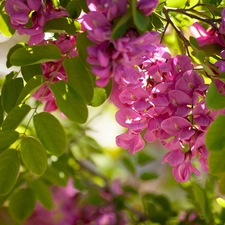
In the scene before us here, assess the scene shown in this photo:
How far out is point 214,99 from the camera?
26.4 inches

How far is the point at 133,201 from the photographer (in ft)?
5.41

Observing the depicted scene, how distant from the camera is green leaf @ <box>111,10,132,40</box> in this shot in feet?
2.00

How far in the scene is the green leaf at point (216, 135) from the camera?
0.66 metres

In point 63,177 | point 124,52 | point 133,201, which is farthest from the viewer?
point 133,201

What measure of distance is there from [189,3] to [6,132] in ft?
1.14

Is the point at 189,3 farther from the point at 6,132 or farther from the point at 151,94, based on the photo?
the point at 6,132

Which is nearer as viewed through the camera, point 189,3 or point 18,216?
point 189,3

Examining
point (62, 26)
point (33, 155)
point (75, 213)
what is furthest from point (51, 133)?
point (75, 213)

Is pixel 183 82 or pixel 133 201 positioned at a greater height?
pixel 183 82

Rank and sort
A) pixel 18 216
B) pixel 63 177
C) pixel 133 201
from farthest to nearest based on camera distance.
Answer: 1. pixel 133 201
2. pixel 63 177
3. pixel 18 216

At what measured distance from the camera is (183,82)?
0.73 meters

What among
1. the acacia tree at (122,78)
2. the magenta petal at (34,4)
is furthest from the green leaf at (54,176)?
the magenta petal at (34,4)

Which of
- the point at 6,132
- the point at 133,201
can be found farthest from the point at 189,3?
the point at 133,201

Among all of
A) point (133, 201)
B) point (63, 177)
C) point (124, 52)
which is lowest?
point (133, 201)
